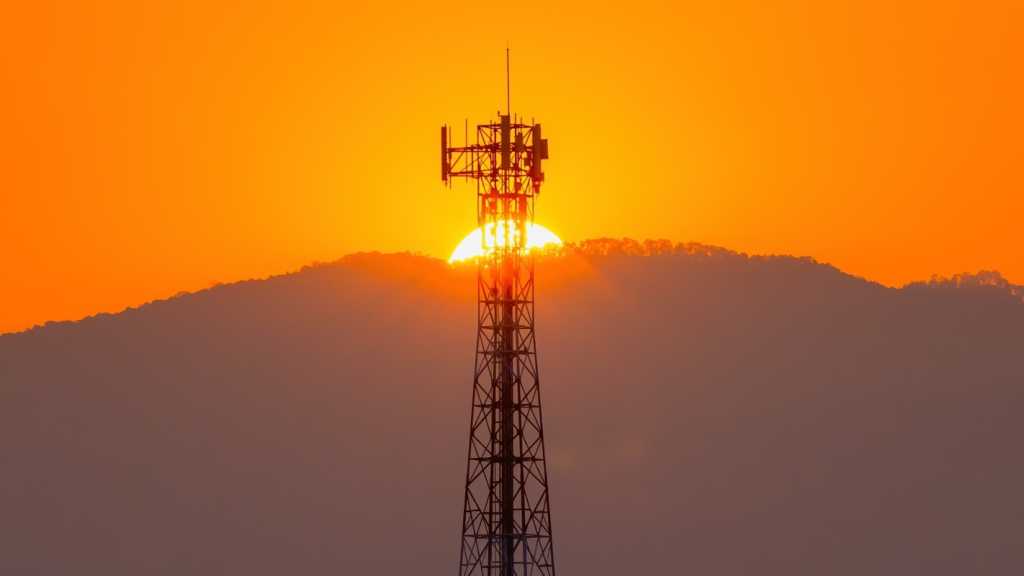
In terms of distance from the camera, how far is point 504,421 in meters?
117

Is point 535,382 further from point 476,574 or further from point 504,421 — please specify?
point 476,574

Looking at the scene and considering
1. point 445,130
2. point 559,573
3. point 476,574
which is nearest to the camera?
point 445,130

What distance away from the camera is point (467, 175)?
11656 cm

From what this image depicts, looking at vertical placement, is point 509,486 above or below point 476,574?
below

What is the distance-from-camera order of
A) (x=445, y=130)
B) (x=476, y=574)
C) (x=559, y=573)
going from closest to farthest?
(x=445, y=130), (x=476, y=574), (x=559, y=573)

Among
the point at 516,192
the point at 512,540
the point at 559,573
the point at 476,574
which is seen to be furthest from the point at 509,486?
the point at 559,573

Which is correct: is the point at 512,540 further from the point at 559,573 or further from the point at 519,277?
the point at 559,573

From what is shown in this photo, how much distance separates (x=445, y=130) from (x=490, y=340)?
22.2ft

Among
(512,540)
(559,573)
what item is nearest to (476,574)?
(559,573)

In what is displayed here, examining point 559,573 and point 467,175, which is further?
point 559,573

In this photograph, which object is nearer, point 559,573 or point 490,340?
point 490,340

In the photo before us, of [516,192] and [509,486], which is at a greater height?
[516,192]

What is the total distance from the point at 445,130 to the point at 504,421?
9.27 metres

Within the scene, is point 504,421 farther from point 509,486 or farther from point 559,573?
point 559,573
